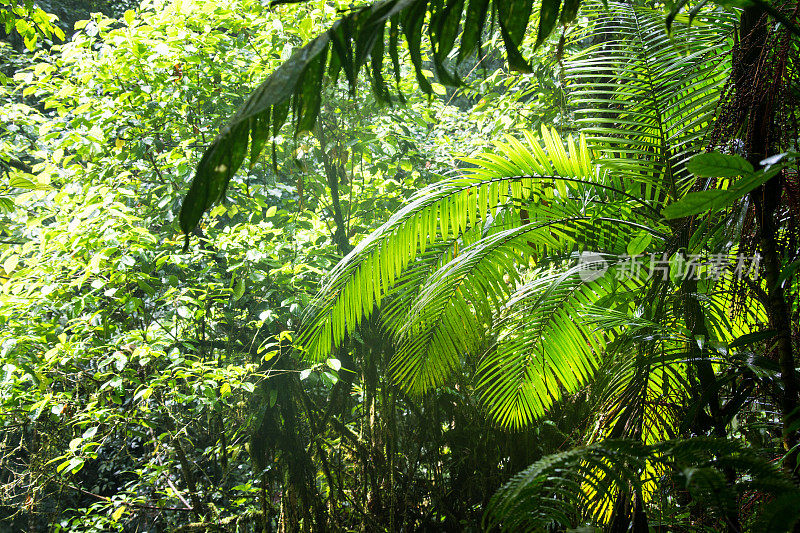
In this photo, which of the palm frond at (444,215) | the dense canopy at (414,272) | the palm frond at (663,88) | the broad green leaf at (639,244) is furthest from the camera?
the palm frond at (444,215)

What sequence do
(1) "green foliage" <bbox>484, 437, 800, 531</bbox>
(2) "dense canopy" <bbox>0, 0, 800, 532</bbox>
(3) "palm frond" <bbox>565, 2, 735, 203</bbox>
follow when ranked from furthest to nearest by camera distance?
(3) "palm frond" <bbox>565, 2, 735, 203</bbox>
(2) "dense canopy" <bbox>0, 0, 800, 532</bbox>
(1) "green foliage" <bbox>484, 437, 800, 531</bbox>

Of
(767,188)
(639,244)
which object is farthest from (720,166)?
(639,244)

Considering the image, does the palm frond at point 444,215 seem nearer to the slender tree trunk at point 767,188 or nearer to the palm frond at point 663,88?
the palm frond at point 663,88

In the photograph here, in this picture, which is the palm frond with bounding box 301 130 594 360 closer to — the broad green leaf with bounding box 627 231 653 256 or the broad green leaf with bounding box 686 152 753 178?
the broad green leaf with bounding box 627 231 653 256

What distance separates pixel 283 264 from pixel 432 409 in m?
1.21

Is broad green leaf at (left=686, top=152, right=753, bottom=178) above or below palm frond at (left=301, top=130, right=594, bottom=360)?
above

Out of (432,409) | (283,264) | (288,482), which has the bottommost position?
(288,482)

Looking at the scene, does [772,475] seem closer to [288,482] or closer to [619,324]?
[619,324]

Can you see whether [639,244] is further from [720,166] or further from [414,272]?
[414,272]

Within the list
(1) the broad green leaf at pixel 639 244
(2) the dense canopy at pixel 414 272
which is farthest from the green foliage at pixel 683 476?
(1) the broad green leaf at pixel 639 244

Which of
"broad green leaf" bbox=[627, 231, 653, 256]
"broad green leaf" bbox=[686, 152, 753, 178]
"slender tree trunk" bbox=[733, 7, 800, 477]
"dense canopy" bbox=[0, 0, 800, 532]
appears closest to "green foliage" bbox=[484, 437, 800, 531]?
"dense canopy" bbox=[0, 0, 800, 532]

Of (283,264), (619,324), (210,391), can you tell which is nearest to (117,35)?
(283,264)

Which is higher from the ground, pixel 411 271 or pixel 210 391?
pixel 411 271

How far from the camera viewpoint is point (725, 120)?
3.92 feet
